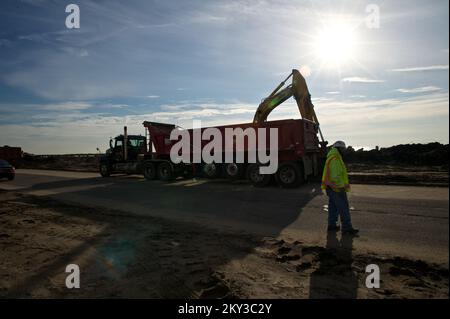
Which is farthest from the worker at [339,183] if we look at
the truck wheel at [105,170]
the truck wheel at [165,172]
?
the truck wheel at [105,170]

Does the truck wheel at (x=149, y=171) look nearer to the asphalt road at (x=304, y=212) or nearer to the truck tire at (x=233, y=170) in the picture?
the truck tire at (x=233, y=170)

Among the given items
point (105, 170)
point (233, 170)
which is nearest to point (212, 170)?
point (233, 170)

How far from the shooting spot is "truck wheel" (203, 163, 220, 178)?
56.0ft

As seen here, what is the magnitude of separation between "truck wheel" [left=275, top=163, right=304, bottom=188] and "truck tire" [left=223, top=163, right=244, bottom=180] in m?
2.13

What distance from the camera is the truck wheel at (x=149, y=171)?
19.5 m

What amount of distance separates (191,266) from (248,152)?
10937mm

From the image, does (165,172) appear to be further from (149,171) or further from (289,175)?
(289,175)

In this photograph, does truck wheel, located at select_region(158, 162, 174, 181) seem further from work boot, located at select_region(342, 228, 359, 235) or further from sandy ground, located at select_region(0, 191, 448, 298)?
work boot, located at select_region(342, 228, 359, 235)

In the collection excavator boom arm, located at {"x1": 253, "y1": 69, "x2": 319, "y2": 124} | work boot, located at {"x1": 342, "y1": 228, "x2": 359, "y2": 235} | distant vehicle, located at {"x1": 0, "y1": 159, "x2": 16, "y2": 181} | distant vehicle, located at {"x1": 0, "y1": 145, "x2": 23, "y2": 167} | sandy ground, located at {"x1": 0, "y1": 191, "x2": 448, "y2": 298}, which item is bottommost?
sandy ground, located at {"x1": 0, "y1": 191, "x2": 448, "y2": 298}

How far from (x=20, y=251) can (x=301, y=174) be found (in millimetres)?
10559

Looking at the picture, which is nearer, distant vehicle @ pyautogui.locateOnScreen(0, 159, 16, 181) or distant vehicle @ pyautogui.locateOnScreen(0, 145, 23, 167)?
distant vehicle @ pyautogui.locateOnScreen(0, 159, 16, 181)

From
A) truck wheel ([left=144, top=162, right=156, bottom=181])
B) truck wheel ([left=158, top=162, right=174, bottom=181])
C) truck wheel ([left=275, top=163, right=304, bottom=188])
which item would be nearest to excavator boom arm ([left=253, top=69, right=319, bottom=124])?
truck wheel ([left=275, top=163, right=304, bottom=188])

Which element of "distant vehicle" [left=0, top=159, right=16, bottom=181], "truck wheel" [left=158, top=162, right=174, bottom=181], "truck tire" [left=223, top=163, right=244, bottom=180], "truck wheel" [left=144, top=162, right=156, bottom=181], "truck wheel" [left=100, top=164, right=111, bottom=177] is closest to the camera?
"truck tire" [left=223, top=163, right=244, bottom=180]
